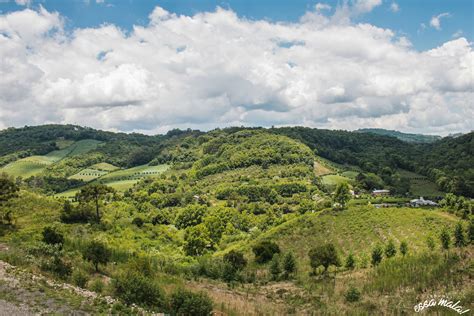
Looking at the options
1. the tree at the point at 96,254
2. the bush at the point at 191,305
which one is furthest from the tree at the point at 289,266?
the bush at the point at 191,305

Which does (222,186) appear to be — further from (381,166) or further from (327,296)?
(327,296)

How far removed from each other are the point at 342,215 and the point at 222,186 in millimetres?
95260

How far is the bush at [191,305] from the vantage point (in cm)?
1777

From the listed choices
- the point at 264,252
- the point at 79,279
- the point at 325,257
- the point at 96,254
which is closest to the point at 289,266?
the point at 325,257

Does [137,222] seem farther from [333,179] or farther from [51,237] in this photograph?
[333,179]

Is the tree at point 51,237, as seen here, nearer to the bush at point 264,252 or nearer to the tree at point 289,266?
the tree at point 289,266

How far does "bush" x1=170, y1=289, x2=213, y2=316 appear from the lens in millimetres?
17766

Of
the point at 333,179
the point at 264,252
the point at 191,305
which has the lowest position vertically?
the point at 264,252

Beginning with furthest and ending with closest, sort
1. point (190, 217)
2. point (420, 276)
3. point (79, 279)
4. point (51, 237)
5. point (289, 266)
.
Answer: point (190, 217), point (289, 266), point (51, 237), point (420, 276), point (79, 279)

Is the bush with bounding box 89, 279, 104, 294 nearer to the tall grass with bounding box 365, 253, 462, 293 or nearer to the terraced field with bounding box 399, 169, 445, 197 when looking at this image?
the tall grass with bounding box 365, 253, 462, 293

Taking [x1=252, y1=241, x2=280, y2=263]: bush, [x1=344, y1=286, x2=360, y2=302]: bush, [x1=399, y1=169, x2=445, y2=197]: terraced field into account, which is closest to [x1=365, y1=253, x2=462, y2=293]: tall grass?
[x1=344, y1=286, x2=360, y2=302]: bush

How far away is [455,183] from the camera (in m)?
132

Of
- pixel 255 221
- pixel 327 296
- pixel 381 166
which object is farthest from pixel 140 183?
pixel 327 296

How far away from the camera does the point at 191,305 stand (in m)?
17.8
